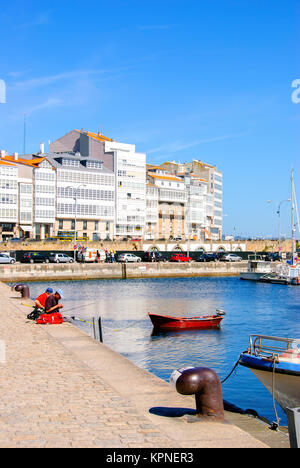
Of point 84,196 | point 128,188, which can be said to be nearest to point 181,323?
point 84,196

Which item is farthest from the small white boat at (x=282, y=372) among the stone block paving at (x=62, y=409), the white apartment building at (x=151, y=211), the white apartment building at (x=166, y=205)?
the white apartment building at (x=166, y=205)

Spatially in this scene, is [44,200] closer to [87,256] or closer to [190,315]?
[87,256]

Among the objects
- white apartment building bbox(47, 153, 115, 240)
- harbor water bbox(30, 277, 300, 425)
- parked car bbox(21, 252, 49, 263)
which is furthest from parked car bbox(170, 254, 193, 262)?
parked car bbox(21, 252, 49, 263)

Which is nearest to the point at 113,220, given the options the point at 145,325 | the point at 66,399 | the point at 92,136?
the point at 92,136

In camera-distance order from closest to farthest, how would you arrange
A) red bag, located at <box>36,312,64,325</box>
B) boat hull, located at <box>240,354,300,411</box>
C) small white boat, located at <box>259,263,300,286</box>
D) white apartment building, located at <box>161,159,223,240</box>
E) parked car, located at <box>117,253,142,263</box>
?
boat hull, located at <box>240,354,300,411</box>, red bag, located at <box>36,312,64,325</box>, small white boat, located at <box>259,263,300,286</box>, parked car, located at <box>117,253,142,263</box>, white apartment building, located at <box>161,159,223,240</box>

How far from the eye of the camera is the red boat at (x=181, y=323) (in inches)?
1187

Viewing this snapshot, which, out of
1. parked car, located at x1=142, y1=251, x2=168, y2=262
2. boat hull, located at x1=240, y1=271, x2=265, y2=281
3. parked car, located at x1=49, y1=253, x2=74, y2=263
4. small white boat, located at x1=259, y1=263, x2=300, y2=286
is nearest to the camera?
small white boat, located at x1=259, y1=263, x2=300, y2=286

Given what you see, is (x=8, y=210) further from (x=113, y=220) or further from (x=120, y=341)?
(x=120, y=341)

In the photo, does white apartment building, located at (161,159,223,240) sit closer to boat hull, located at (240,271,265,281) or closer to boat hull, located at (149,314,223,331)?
boat hull, located at (240,271,265,281)

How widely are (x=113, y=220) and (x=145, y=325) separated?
250ft

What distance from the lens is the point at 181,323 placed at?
1203 inches

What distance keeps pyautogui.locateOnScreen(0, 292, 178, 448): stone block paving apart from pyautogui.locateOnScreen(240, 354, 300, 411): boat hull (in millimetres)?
4317

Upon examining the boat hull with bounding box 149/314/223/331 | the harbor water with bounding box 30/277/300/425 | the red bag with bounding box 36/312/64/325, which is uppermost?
the red bag with bounding box 36/312/64/325

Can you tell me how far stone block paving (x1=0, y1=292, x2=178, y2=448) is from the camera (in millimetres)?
8070
